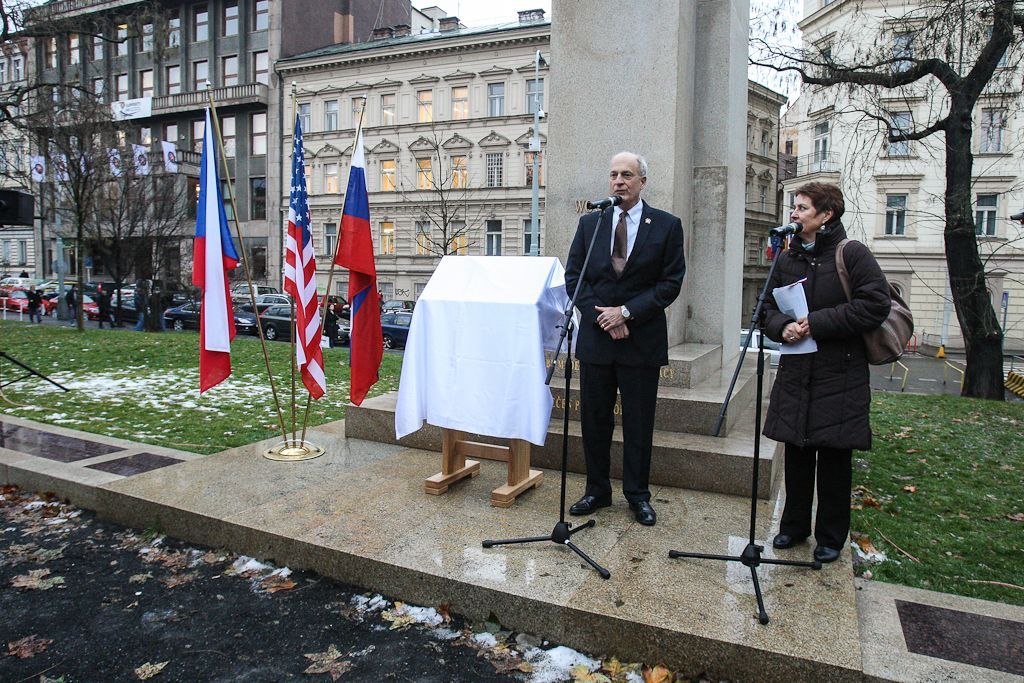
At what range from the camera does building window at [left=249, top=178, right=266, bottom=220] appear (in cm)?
4525

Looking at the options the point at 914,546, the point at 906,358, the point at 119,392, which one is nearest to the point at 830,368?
the point at 914,546

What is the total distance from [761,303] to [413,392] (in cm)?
231

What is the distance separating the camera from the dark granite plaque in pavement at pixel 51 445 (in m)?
5.91

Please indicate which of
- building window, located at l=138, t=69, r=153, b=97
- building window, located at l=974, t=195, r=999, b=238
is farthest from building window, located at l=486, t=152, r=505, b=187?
building window, located at l=138, t=69, r=153, b=97

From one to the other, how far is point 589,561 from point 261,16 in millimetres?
49417

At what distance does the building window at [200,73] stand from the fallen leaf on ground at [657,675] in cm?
5242

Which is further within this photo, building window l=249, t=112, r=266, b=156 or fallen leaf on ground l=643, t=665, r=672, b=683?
building window l=249, t=112, r=266, b=156

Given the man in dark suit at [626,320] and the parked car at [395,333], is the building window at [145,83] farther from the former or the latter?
the man in dark suit at [626,320]

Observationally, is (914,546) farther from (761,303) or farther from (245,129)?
(245,129)

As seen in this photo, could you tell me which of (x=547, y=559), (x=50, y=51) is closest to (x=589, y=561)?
(x=547, y=559)

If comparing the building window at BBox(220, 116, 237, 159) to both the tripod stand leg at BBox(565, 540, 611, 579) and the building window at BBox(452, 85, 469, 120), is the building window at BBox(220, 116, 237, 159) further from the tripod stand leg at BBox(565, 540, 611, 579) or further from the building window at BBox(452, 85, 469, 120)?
the tripod stand leg at BBox(565, 540, 611, 579)

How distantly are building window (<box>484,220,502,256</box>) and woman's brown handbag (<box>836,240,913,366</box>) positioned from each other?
3513 cm

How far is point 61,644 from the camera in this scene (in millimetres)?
3186

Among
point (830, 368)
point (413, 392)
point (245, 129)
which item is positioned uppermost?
point (245, 129)
